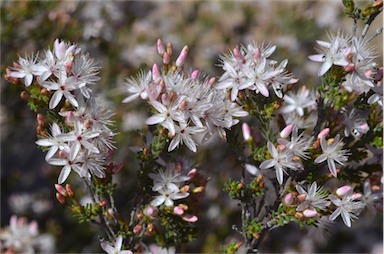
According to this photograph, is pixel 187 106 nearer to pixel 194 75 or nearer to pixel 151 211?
pixel 194 75

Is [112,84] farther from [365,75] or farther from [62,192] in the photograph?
[365,75]

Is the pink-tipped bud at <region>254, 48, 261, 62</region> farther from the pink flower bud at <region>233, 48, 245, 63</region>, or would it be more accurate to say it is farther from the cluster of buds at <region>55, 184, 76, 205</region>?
the cluster of buds at <region>55, 184, 76, 205</region>

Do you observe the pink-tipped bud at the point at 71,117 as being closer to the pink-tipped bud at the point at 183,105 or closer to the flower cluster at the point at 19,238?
the pink-tipped bud at the point at 183,105

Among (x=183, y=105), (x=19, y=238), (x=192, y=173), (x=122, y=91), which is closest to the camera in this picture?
(x=183, y=105)

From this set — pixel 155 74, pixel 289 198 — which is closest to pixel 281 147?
pixel 289 198

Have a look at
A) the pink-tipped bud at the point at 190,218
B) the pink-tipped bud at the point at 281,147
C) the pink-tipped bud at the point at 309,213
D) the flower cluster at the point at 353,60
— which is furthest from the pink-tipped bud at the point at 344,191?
the pink-tipped bud at the point at 190,218

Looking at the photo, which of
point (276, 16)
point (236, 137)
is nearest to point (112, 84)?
point (276, 16)

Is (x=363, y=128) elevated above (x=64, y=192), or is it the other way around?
(x=363, y=128)
